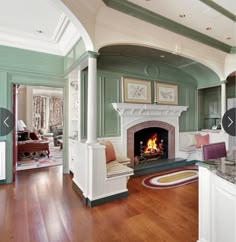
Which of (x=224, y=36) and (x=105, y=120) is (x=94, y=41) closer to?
(x=105, y=120)

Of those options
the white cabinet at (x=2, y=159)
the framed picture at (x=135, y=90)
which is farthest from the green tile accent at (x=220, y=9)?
the white cabinet at (x=2, y=159)

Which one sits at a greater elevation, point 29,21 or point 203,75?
point 29,21

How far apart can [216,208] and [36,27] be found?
3.93 metres

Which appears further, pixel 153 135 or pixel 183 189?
pixel 153 135

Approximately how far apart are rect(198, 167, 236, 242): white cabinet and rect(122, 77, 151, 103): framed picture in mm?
2735

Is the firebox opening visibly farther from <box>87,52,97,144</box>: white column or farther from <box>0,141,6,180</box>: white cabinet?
<box>0,141,6,180</box>: white cabinet

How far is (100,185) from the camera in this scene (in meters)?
2.71

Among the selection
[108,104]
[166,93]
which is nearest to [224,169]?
[108,104]

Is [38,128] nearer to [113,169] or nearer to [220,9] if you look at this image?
[113,169]

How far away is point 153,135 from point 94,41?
313 centimetres

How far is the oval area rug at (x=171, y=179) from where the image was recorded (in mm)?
3430

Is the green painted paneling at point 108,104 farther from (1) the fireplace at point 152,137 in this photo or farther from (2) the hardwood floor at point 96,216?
(2) the hardwood floor at point 96,216

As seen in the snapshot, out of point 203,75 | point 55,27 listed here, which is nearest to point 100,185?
point 55,27

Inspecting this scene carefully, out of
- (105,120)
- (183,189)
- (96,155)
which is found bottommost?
(183,189)
